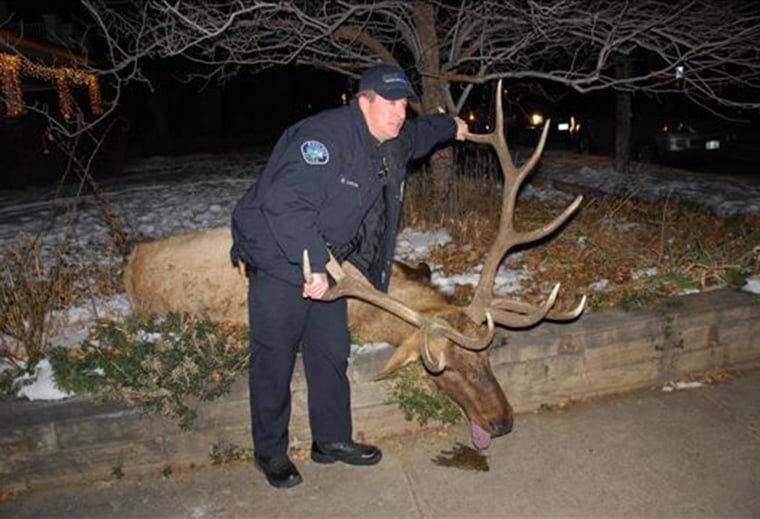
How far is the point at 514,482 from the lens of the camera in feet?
11.6

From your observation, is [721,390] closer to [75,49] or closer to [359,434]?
[359,434]

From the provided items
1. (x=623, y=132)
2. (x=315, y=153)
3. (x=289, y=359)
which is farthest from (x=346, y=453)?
(x=623, y=132)

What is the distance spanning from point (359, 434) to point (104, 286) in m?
2.96

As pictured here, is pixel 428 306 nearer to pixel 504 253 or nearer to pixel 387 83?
pixel 504 253

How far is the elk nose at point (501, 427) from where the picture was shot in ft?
11.4

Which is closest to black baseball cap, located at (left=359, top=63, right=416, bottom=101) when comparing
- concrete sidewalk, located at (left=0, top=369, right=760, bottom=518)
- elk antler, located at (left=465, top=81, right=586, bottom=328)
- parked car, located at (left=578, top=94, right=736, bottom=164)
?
elk antler, located at (left=465, top=81, right=586, bottom=328)

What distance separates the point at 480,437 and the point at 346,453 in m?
0.79

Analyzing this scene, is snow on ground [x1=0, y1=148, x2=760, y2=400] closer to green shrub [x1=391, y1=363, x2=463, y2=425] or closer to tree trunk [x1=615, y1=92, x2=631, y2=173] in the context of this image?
tree trunk [x1=615, y1=92, x2=631, y2=173]

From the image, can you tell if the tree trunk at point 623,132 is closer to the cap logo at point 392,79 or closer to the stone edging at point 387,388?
the stone edging at point 387,388

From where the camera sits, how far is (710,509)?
3.23 m

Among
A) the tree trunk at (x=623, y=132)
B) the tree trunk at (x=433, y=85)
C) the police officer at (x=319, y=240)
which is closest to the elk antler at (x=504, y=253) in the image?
the police officer at (x=319, y=240)

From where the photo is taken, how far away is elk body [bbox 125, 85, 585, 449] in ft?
11.6

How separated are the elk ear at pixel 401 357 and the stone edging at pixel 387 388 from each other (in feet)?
0.77

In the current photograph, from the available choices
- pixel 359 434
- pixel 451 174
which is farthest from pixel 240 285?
pixel 451 174
